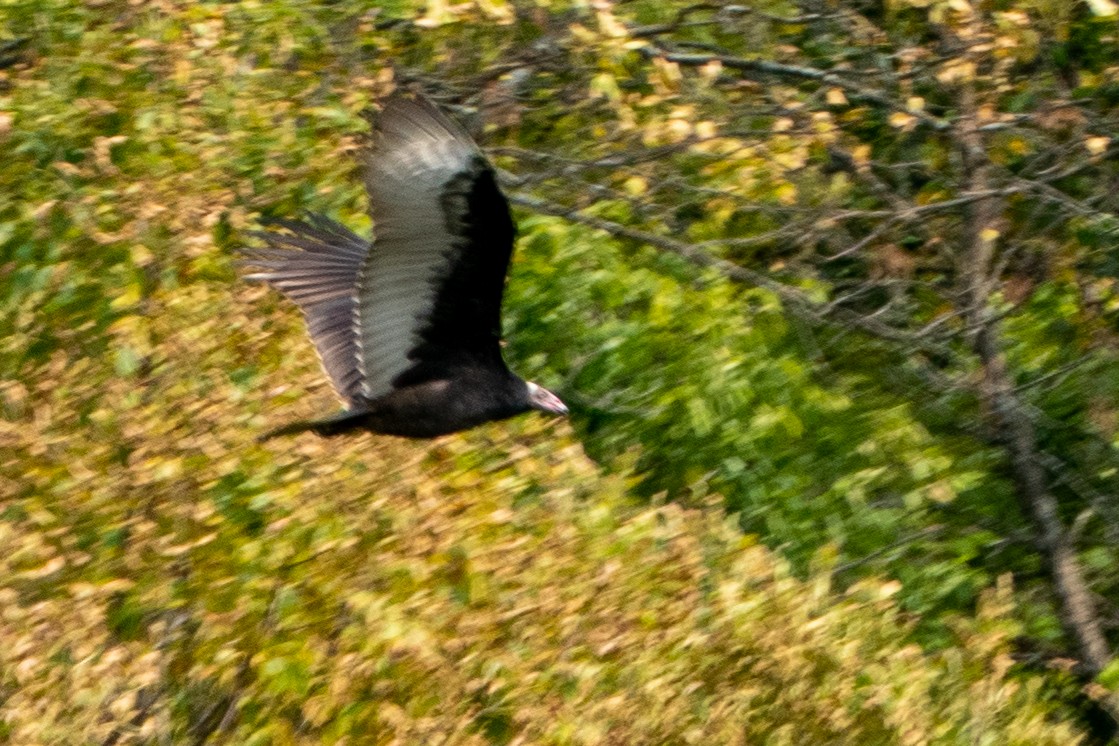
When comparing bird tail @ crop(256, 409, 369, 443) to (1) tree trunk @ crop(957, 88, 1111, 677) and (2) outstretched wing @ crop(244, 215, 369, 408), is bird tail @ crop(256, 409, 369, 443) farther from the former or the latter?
(1) tree trunk @ crop(957, 88, 1111, 677)

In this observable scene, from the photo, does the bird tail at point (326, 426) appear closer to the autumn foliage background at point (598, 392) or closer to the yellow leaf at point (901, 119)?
the autumn foliage background at point (598, 392)

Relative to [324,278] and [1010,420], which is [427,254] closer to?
[324,278]

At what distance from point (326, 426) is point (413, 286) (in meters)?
0.45

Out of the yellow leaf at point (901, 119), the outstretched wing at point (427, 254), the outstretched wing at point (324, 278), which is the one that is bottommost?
the outstretched wing at point (324, 278)

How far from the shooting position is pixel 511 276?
6781mm

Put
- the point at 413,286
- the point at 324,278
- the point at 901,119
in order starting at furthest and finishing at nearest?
the point at 901,119 → the point at 324,278 → the point at 413,286

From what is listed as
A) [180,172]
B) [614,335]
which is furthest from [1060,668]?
[180,172]

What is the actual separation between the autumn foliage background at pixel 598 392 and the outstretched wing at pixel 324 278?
3.7 inches

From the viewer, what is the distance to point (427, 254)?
5.08 meters

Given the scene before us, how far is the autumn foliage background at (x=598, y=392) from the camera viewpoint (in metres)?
5.02

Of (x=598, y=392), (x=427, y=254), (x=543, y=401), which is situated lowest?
(x=598, y=392)

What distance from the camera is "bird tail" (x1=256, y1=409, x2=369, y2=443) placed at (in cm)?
521

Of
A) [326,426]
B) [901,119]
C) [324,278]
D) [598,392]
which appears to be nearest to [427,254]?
[326,426]

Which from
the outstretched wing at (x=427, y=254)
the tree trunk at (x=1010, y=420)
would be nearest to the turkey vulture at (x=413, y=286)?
the outstretched wing at (x=427, y=254)
